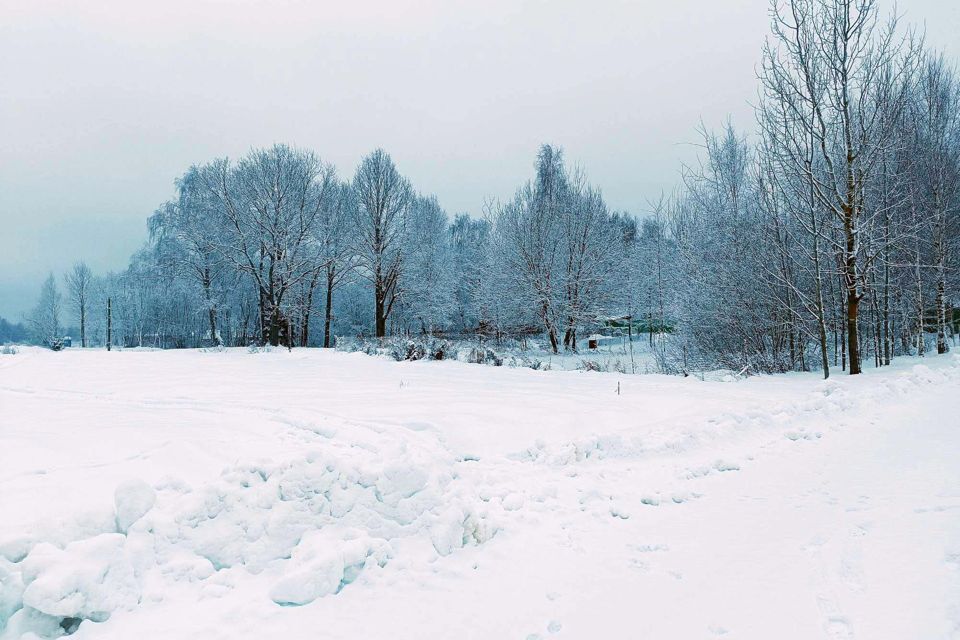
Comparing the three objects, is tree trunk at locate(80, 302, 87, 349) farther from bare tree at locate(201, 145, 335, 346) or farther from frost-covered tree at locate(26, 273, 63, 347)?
bare tree at locate(201, 145, 335, 346)

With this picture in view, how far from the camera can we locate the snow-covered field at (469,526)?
227 centimetres

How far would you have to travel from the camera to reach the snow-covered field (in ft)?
7.46

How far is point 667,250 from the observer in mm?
24219

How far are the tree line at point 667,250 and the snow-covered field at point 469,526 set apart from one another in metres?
7.17

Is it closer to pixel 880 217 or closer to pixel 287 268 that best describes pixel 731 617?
pixel 880 217

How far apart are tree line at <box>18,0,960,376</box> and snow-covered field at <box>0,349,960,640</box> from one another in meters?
7.17

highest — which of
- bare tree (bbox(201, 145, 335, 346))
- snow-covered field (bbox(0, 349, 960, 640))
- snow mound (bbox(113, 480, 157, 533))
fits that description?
bare tree (bbox(201, 145, 335, 346))

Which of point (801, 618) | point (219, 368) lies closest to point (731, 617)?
point (801, 618)

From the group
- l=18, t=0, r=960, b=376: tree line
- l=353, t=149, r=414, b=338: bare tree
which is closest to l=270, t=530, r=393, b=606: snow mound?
l=18, t=0, r=960, b=376: tree line

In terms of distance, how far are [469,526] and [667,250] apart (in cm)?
2359

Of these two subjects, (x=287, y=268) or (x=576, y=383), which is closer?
(x=576, y=383)

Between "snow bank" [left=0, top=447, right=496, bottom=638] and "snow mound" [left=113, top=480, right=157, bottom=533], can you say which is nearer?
"snow bank" [left=0, top=447, right=496, bottom=638]

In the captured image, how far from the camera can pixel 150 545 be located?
8.59 ft

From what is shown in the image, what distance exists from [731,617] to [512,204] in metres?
22.9
